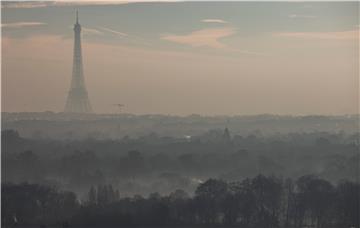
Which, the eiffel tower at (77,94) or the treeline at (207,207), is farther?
the eiffel tower at (77,94)

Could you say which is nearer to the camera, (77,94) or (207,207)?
(207,207)

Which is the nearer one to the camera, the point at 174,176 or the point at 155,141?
the point at 174,176

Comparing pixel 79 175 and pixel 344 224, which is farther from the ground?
pixel 344 224

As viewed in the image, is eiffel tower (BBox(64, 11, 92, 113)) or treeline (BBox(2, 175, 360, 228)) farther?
eiffel tower (BBox(64, 11, 92, 113))

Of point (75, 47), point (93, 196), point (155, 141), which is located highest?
point (75, 47)

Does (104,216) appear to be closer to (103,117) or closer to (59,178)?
(59,178)

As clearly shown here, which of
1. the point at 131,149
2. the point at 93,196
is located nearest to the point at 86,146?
the point at 131,149

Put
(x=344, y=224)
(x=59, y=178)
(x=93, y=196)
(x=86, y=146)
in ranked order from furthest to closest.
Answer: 1. (x=86, y=146)
2. (x=59, y=178)
3. (x=93, y=196)
4. (x=344, y=224)

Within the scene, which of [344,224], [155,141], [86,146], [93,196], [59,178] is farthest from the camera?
[155,141]
